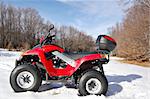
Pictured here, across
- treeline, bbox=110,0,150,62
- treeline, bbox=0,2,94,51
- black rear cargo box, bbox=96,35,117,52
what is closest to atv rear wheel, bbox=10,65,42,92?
black rear cargo box, bbox=96,35,117,52

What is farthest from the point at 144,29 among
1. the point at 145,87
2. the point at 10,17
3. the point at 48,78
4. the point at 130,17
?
the point at 10,17

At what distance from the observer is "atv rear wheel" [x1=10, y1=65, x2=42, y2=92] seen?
4406 mm

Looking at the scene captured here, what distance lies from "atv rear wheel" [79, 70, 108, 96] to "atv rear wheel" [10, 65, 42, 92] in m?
0.87

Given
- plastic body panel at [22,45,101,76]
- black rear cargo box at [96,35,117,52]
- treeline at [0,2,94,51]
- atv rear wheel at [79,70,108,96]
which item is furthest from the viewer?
treeline at [0,2,94,51]

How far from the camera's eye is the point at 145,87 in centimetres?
519

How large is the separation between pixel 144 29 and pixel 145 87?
49.8 feet

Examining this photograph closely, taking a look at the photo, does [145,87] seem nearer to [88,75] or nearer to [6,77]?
[88,75]

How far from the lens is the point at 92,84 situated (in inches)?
173

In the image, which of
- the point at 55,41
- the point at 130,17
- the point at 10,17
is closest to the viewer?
the point at 55,41

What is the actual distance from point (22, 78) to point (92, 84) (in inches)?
54.4

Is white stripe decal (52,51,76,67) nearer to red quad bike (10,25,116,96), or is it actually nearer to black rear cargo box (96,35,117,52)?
red quad bike (10,25,116,96)

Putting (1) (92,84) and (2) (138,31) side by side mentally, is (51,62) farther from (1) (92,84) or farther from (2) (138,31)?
(2) (138,31)

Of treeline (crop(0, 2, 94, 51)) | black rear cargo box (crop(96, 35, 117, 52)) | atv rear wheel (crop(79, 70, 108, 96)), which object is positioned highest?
treeline (crop(0, 2, 94, 51))

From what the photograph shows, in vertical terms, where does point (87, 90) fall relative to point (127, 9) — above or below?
below
